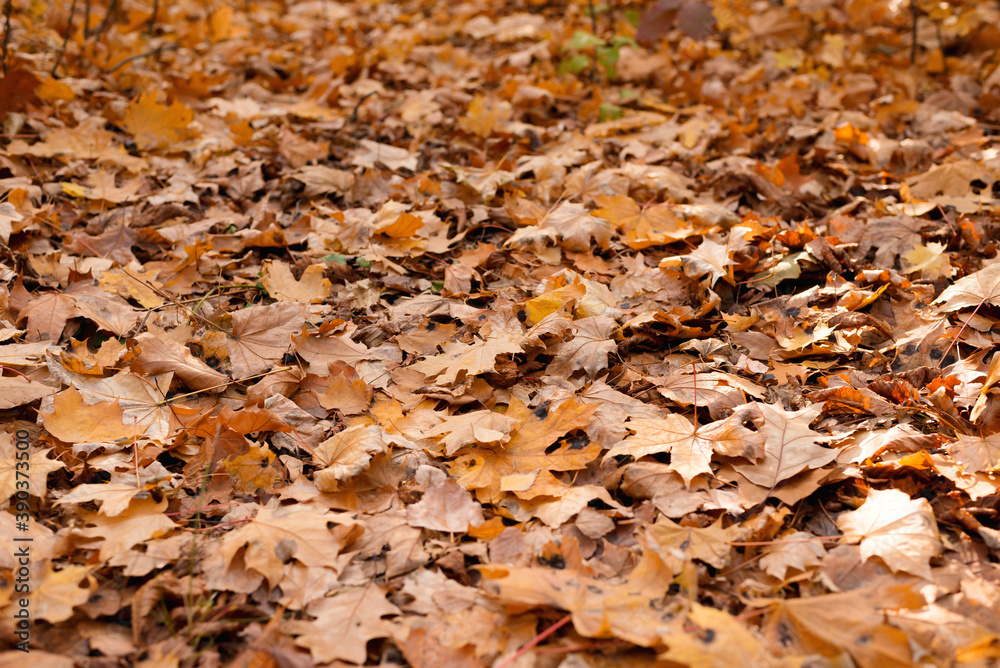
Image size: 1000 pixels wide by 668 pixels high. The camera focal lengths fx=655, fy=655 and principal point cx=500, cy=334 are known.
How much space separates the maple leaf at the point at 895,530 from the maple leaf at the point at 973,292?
86cm

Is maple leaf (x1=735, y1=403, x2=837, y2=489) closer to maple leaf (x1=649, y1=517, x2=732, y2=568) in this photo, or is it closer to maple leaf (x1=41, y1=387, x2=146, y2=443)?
maple leaf (x1=649, y1=517, x2=732, y2=568)

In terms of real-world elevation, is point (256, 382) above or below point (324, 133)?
below

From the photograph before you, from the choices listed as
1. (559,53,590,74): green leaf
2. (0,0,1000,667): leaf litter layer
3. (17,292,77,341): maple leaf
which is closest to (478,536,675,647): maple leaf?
(0,0,1000,667): leaf litter layer

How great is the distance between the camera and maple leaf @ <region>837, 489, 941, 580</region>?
4.63ft

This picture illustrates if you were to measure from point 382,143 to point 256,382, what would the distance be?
1.89 meters

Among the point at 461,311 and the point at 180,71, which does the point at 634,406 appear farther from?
the point at 180,71

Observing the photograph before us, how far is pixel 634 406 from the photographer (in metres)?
1.92

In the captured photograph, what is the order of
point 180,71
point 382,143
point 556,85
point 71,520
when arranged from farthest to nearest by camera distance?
1. point 180,71
2. point 556,85
3. point 382,143
4. point 71,520

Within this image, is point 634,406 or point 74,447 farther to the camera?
point 634,406

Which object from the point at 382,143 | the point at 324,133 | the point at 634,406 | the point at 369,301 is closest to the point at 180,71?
the point at 324,133

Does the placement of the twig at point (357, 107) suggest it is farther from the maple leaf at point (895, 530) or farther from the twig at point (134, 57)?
the maple leaf at point (895, 530)

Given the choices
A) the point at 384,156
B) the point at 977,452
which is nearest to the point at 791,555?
the point at 977,452

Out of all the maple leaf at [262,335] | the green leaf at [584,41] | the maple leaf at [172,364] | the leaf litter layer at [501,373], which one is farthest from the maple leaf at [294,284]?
the green leaf at [584,41]

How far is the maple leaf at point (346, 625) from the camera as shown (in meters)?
1.31
